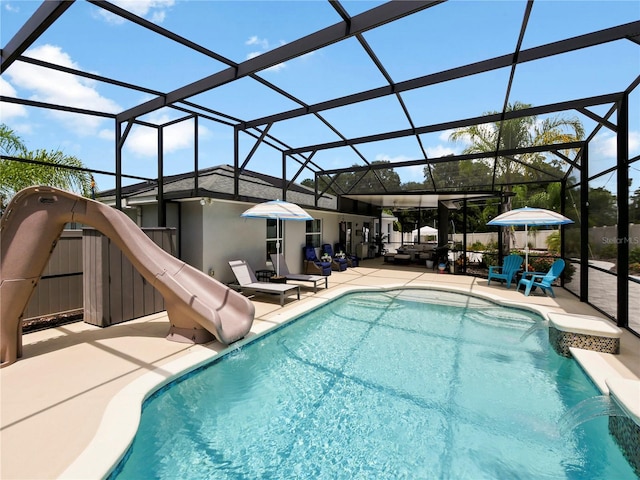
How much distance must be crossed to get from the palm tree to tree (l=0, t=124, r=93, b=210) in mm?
19472

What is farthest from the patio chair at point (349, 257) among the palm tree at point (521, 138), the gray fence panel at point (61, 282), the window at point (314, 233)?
the gray fence panel at point (61, 282)

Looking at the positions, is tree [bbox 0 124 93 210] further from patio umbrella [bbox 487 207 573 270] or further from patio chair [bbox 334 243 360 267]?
patio umbrella [bbox 487 207 573 270]

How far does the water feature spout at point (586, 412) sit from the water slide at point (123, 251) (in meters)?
4.82

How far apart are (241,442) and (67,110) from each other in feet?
24.9

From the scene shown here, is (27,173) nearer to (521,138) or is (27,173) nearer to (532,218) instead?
(521,138)

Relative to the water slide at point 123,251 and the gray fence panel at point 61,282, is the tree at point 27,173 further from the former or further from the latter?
the water slide at point 123,251

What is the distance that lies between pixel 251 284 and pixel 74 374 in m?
4.72

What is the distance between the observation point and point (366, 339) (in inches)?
245

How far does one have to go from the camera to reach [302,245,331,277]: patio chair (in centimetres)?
A: 1205

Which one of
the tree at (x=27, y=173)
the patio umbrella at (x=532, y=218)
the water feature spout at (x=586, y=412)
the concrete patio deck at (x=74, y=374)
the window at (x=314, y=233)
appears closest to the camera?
the concrete patio deck at (x=74, y=374)

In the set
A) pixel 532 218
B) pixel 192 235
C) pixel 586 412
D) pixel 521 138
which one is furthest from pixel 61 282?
pixel 521 138

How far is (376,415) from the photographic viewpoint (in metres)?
3.77

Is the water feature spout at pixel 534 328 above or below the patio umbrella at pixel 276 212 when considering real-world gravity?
below

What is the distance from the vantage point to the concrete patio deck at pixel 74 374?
2.73 metres
